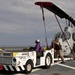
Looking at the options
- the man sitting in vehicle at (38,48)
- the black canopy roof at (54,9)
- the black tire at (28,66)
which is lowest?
the black tire at (28,66)

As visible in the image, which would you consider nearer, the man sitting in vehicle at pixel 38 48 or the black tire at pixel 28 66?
the black tire at pixel 28 66

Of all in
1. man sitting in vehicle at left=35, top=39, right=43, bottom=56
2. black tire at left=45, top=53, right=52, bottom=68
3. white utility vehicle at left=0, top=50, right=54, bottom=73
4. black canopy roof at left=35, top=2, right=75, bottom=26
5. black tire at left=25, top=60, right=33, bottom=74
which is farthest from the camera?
black canopy roof at left=35, top=2, right=75, bottom=26

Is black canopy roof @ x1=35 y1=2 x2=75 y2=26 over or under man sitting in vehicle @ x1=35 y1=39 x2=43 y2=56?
over

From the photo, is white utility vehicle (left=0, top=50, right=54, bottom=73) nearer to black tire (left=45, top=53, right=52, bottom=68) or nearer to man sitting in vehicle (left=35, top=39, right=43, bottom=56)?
man sitting in vehicle (left=35, top=39, right=43, bottom=56)

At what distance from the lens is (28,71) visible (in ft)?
49.8

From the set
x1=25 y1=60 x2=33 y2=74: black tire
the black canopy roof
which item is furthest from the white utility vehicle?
the black canopy roof

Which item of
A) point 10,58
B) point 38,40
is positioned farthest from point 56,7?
point 10,58

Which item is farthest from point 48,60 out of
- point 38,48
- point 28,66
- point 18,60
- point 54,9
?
point 54,9

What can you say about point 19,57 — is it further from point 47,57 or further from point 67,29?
point 67,29

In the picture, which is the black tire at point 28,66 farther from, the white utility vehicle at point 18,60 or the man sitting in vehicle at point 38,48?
the man sitting in vehicle at point 38,48

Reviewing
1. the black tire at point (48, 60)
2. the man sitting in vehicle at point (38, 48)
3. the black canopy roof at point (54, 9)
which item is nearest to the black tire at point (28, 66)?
the man sitting in vehicle at point (38, 48)

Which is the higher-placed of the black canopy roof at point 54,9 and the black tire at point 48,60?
the black canopy roof at point 54,9

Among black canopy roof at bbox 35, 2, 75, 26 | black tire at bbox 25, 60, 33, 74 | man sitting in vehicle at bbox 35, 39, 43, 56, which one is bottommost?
black tire at bbox 25, 60, 33, 74

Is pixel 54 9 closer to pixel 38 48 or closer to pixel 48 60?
pixel 38 48
